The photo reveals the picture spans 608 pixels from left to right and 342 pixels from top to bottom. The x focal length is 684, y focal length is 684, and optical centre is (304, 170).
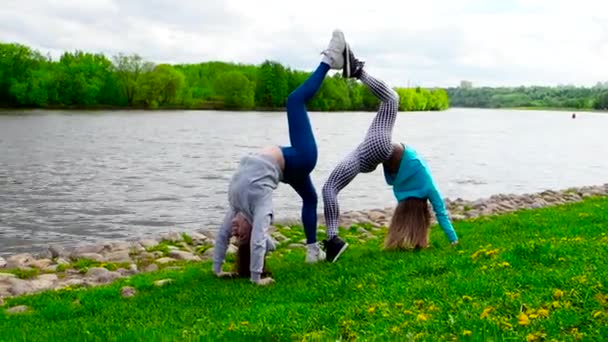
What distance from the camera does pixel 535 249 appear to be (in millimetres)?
8891

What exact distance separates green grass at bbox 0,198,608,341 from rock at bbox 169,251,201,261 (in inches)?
140

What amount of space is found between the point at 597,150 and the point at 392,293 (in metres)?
64.3

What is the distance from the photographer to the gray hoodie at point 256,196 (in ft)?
30.0

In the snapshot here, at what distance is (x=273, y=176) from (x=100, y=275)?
5220mm

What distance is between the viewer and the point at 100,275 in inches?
506

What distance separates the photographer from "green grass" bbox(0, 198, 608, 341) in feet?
19.1

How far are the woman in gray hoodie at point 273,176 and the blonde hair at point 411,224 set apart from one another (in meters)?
1.66

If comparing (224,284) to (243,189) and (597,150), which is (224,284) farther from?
(597,150)

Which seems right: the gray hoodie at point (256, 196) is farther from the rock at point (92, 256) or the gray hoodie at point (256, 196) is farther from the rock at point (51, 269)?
the rock at point (92, 256)

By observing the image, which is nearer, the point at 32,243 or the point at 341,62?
the point at 341,62

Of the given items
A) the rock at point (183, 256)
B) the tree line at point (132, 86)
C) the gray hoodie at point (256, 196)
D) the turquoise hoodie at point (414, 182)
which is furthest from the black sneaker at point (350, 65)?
the tree line at point (132, 86)

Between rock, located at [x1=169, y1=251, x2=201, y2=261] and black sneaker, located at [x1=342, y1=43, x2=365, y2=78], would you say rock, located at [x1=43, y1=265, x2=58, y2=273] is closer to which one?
rock, located at [x1=169, y1=251, x2=201, y2=261]

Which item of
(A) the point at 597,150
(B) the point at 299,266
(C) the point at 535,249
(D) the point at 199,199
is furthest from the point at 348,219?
(A) the point at 597,150

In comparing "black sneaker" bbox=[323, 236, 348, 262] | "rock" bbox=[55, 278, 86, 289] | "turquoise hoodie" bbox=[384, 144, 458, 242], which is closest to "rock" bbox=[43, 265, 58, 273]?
"rock" bbox=[55, 278, 86, 289]
